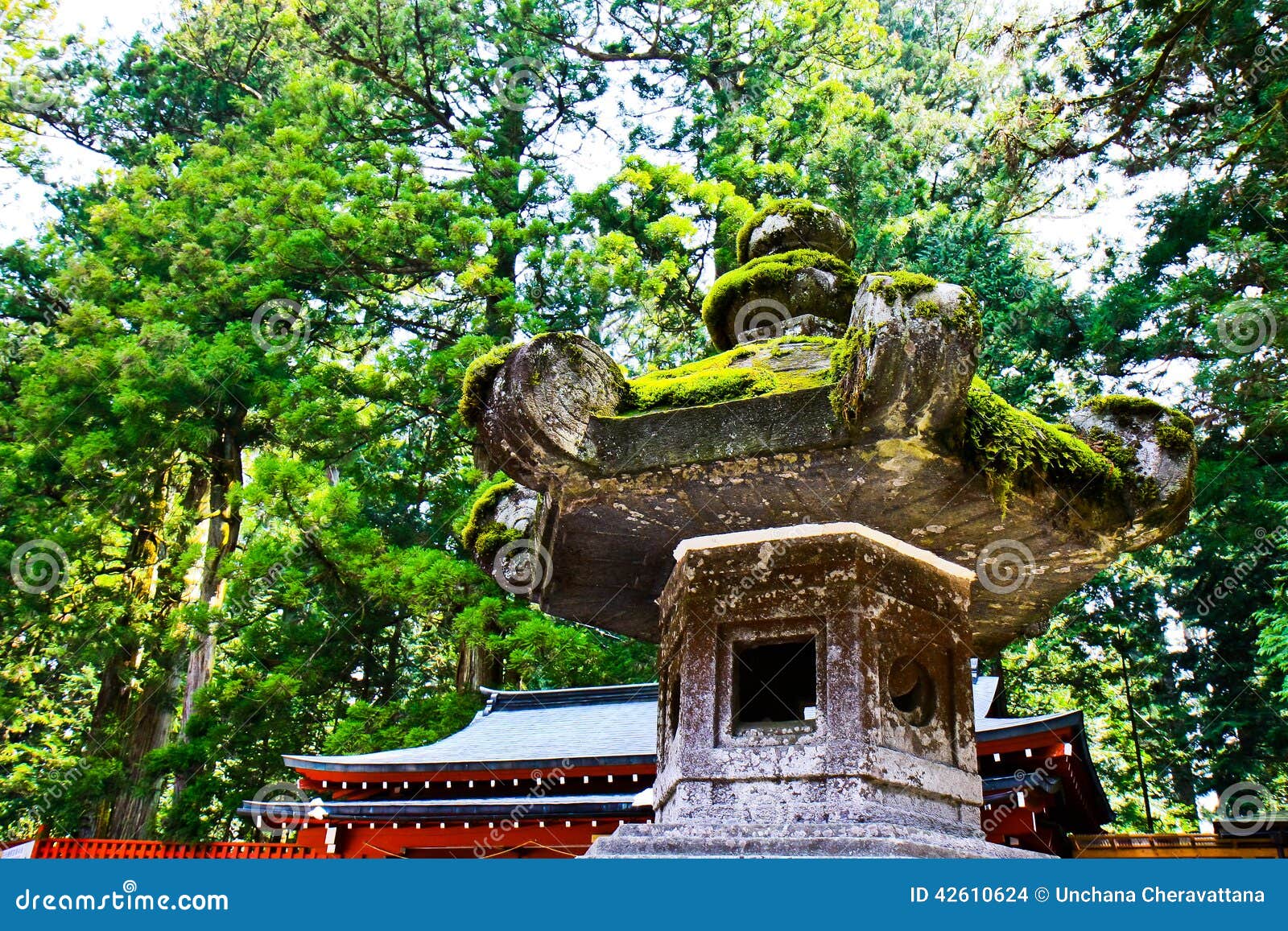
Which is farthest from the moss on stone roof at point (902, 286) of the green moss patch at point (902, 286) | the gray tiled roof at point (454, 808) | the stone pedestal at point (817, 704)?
the gray tiled roof at point (454, 808)

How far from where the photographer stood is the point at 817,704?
247cm

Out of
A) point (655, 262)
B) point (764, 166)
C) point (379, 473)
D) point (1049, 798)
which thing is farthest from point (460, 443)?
point (1049, 798)

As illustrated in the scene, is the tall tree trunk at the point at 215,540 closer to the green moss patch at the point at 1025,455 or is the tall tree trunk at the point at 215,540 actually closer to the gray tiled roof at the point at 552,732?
the gray tiled roof at the point at 552,732

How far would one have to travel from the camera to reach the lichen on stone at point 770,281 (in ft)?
10.5

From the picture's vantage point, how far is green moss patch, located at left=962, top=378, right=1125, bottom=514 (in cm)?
239

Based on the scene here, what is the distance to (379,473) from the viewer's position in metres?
11.9

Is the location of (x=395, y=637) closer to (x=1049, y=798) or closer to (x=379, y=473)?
(x=379, y=473)

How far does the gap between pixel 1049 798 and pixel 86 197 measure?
590 inches

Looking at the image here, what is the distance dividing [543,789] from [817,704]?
5.20 m

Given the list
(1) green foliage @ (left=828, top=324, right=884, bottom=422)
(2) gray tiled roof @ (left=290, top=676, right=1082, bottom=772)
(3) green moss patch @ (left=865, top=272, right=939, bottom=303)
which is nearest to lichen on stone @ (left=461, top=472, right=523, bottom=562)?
(1) green foliage @ (left=828, top=324, right=884, bottom=422)

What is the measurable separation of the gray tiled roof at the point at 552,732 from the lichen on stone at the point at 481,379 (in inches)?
174

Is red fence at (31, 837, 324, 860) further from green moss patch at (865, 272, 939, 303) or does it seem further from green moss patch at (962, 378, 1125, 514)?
green moss patch at (865, 272, 939, 303)

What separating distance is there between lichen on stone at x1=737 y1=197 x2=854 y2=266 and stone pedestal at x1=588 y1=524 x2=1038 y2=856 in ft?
4.58

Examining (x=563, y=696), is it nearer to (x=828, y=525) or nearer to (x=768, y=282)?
(x=768, y=282)
